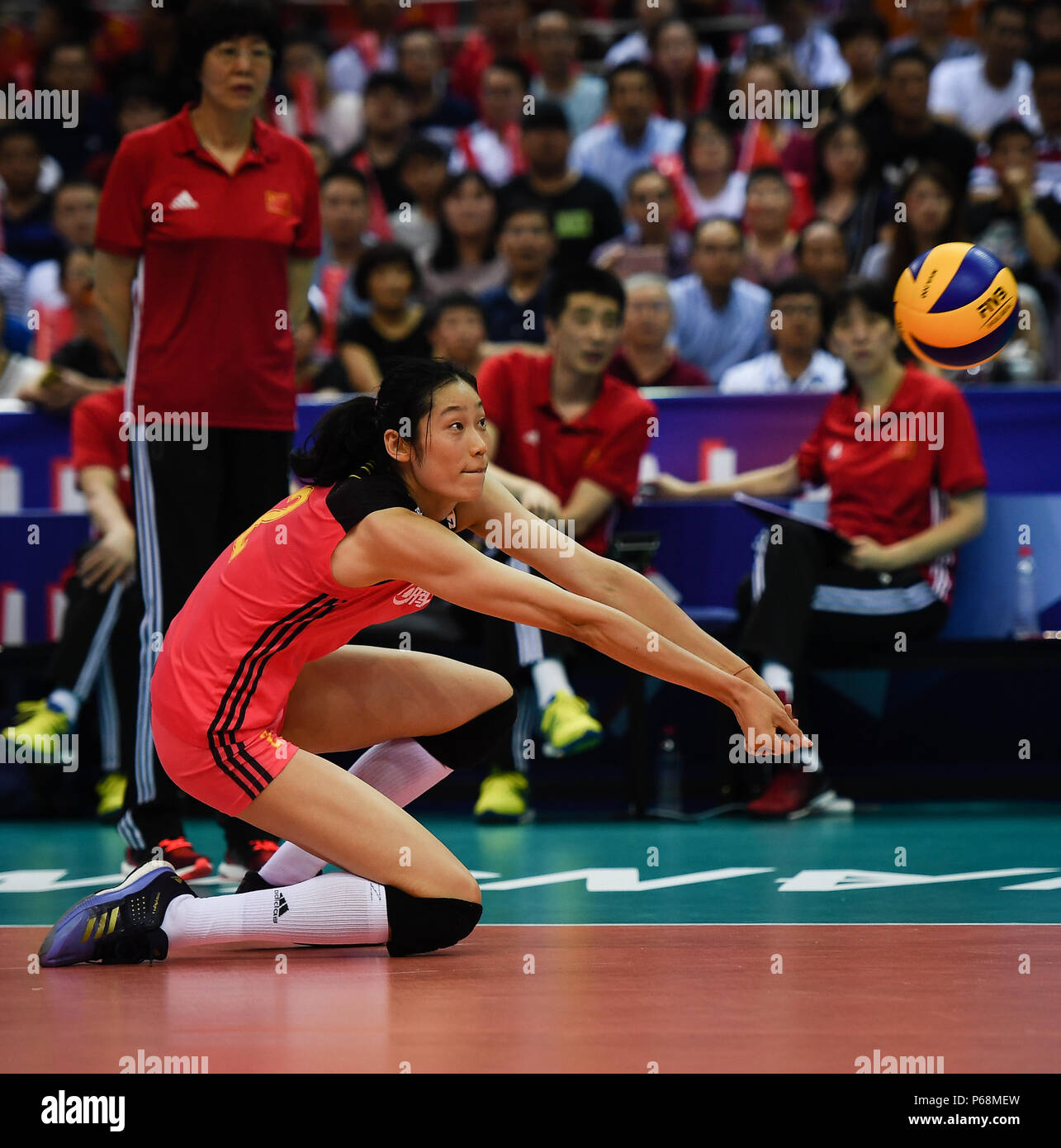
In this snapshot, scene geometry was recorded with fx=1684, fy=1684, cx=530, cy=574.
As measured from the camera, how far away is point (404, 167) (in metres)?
9.88

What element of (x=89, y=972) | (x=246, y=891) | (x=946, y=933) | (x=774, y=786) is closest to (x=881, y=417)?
(x=774, y=786)

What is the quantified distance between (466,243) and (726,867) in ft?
16.1

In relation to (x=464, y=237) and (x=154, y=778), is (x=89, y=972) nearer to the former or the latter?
(x=154, y=778)

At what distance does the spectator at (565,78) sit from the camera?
1060 centimetres

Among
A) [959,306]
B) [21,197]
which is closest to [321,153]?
[21,197]

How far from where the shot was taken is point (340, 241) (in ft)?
30.8

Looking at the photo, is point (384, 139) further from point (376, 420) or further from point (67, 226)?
point (376, 420)

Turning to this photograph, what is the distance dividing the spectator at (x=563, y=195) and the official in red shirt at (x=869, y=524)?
2.53 meters

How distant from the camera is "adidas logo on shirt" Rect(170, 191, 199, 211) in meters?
5.07

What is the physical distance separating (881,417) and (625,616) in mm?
3778

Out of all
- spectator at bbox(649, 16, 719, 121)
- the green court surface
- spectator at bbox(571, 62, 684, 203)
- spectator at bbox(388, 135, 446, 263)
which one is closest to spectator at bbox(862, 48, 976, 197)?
spectator at bbox(571, 62, 684, 203)

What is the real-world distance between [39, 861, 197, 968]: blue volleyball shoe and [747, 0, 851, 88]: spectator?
873cm

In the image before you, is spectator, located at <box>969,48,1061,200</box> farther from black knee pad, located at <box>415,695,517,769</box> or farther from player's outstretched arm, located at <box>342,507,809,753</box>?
player's outstretched arm, located at <box>342,507,809,753</box>


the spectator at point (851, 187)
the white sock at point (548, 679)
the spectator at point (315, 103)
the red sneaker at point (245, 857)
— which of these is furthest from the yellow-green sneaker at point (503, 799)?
the spectator at point (315, 103)
